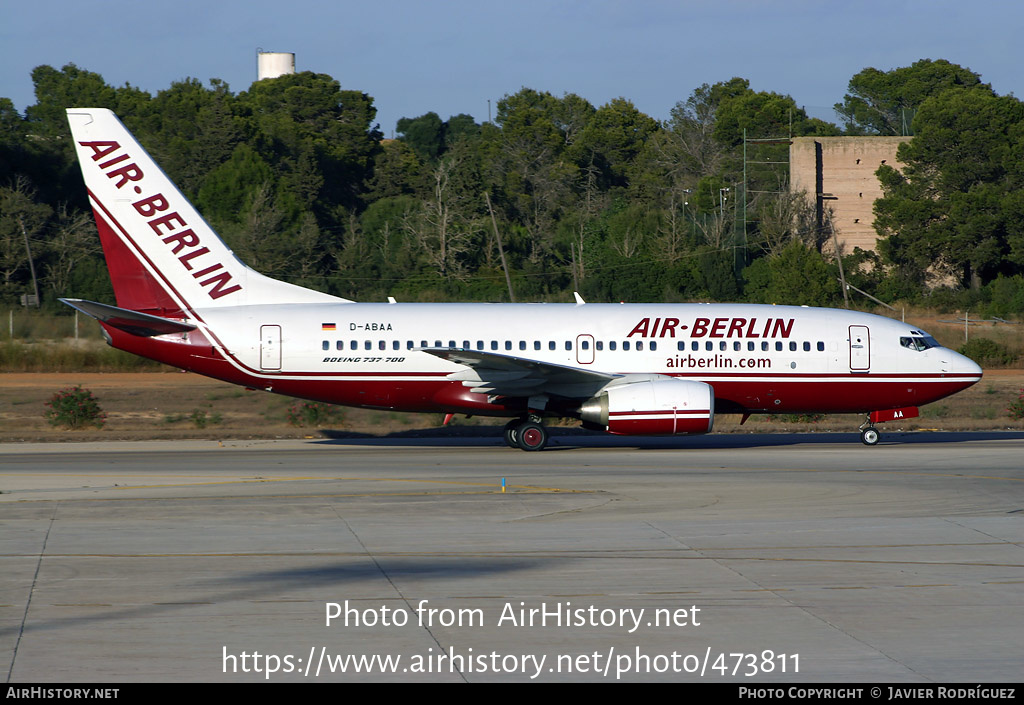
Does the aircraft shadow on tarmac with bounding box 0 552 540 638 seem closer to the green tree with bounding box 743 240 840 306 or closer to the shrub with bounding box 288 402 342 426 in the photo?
the shrub with bounding box 288 402 342 426

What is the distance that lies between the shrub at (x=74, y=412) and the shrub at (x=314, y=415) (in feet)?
18.8

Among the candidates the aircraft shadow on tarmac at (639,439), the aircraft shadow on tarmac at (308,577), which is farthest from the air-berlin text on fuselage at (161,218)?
the aircraft shadow on tarmac at (308,577)

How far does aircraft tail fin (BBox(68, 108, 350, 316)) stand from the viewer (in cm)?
2812

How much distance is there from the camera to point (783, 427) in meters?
35.0

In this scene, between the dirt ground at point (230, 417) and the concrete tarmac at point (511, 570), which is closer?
the concrete tarmac at point (511, 570)

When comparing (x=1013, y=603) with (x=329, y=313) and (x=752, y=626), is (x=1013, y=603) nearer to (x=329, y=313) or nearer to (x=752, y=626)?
(x=752, y=626)

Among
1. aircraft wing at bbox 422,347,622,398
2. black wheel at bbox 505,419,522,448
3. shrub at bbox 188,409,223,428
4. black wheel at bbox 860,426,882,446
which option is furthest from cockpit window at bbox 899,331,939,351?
shrub at bbox 188,409,223,428

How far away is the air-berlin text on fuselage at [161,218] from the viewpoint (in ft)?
92.7

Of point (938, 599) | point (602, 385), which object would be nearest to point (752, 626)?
point (938, 599)

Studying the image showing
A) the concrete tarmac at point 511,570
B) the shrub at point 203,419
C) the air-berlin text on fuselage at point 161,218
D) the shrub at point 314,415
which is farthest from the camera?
the shrub at point 203,419

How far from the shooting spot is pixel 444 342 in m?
28.2

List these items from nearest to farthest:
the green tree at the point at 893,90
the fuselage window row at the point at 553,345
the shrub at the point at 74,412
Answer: the fuselage window row at the point at 553,345 < the shrub at the point at 74,412 < the green tree at the point at 893,90

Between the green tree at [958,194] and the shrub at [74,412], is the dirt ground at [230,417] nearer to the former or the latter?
the shrub at [74,412]

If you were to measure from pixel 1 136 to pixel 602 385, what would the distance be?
6712 centimetres
